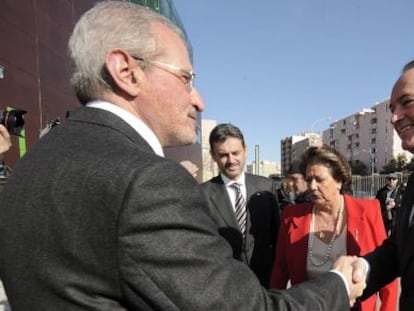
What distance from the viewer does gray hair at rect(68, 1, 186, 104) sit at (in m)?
1.13

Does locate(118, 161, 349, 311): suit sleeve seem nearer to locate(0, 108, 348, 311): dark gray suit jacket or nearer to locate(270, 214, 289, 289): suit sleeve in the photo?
locate(0, 108, 348, 311): dark gray suit jacket

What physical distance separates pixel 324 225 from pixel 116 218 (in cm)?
225

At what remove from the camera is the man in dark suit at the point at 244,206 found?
319 cm

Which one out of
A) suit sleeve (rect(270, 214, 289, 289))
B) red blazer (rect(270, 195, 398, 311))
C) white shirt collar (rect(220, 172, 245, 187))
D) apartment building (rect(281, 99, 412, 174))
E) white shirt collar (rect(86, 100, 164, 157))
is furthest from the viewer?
apartment building (rect(281, 99, 412, 174))

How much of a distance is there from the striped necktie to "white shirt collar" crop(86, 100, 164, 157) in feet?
7.26

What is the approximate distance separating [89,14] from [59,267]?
0.75 meters

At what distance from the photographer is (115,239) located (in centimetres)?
86

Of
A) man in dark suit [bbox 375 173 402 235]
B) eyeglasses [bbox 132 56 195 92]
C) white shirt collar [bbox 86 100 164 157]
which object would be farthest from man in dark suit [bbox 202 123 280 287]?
man in dark suit [bbox 375 173 402 235]

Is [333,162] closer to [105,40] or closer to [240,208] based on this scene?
[240,208]

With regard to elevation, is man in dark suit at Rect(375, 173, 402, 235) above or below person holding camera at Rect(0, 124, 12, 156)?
below

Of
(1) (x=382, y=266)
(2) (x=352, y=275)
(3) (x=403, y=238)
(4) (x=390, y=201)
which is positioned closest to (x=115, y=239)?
(2) (x=352, y=275)

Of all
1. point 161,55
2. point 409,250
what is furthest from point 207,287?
point 409,250

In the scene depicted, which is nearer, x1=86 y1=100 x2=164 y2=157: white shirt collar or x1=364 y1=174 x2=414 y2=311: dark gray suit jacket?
x1=86 y1=100 x2=164 y2=157: white shirt collar

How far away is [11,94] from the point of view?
26.3 feet
